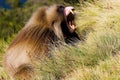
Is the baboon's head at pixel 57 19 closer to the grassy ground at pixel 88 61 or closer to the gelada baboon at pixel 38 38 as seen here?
the gelada baboon at pixel 38 38

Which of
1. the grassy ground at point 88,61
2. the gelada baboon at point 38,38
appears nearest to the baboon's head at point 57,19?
the gelada baboon at point 38,38

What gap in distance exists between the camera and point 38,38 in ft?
19.1

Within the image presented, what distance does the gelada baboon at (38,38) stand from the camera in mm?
5656

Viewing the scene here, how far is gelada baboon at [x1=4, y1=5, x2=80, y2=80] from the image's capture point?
5.66 meters

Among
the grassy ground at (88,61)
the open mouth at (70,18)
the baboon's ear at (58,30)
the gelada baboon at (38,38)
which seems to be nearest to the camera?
the grassy ground at (88,61)

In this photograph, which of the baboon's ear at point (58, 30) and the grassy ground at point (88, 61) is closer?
the grassy ground at point (88, 61)

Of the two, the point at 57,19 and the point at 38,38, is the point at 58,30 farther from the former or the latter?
the point at 38,38

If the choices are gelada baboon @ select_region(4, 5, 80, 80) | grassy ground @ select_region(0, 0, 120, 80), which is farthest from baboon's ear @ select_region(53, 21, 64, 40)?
grassy ground @ select_region(0, 0, 120, 80)

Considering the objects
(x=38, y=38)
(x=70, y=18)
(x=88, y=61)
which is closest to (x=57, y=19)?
(x=70, y=18)

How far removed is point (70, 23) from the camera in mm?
6387

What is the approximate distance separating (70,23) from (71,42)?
444 mm

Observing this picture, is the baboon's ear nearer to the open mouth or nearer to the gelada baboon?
the gelada baboon

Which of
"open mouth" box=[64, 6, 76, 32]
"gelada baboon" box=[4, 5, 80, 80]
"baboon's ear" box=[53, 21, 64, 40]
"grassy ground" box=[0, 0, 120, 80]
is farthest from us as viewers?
"open mouth" box=[64, 6, 76, 32]

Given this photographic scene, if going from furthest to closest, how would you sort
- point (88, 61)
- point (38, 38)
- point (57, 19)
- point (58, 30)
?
point (57, 19) < point (58, 30) < point (38, 38) < point (88, 61)
